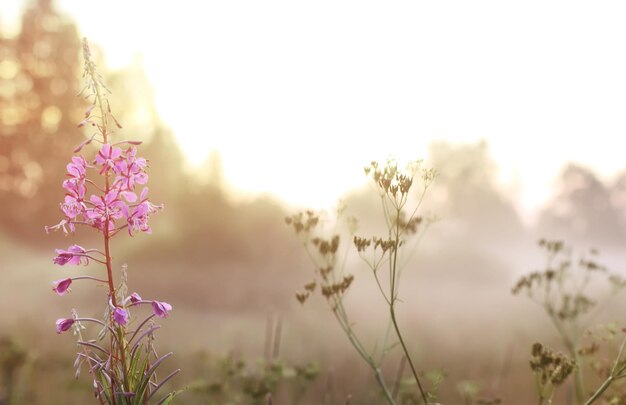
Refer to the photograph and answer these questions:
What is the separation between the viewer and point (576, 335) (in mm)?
7816

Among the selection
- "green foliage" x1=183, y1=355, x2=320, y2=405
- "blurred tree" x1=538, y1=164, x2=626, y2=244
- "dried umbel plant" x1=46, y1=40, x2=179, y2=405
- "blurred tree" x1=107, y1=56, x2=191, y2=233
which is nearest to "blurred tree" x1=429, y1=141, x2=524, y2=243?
"blurred tree" x1=538, y1=164, x2=626, y2=244

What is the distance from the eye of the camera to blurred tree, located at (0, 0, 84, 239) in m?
41.6

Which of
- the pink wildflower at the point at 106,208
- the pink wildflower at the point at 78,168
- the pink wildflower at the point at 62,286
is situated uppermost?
the pink wildflower at the point at 78,168

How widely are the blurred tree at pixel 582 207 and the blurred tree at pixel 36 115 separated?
33102 mm

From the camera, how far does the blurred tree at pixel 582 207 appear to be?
39812 millimetres

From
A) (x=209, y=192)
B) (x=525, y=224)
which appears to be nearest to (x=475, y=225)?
(x=525, y=224)

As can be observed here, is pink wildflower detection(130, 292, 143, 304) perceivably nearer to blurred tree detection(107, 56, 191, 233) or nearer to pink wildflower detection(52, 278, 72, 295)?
pink wildflower detection(52, 278, 72, 295)

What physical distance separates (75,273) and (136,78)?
14.3m

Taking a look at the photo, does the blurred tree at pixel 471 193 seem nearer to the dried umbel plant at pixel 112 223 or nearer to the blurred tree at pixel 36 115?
the blurred tree at pixel 36 115

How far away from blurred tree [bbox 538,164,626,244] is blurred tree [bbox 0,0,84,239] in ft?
109

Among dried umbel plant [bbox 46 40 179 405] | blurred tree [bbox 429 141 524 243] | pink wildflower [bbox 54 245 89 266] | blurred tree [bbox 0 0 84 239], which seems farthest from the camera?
blurred tree [bbox 429 141 524 243]

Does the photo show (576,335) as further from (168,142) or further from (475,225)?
(475,225)

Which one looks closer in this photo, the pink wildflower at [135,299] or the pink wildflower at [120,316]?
the pink wildflower at [120,316]

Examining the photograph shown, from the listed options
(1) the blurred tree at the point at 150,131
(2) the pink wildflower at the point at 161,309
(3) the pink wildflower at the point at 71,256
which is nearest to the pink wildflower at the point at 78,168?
(3) the pink wildflower at the point at 71,256
